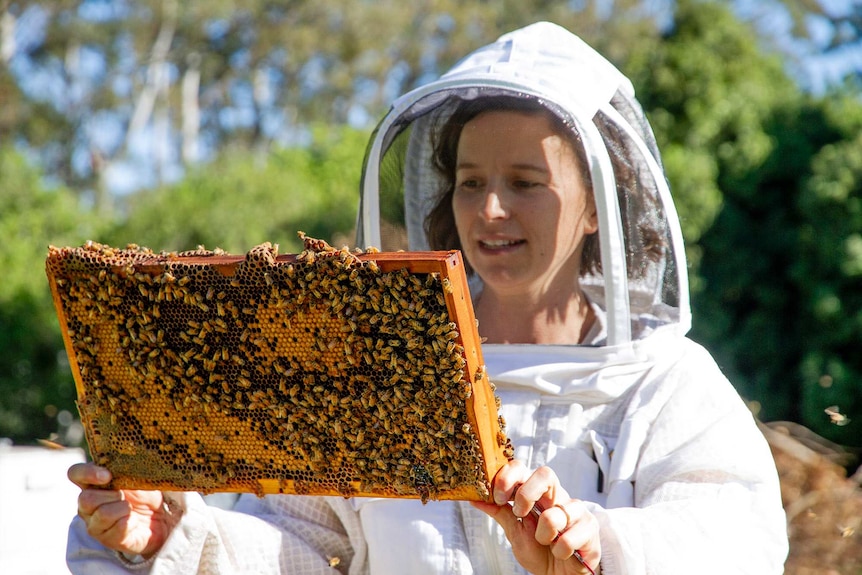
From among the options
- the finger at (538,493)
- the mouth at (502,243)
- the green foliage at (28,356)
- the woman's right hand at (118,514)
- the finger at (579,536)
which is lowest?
the green foliage at (28,356)

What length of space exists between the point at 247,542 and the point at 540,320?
94cm

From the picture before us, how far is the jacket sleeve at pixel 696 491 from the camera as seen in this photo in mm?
1866

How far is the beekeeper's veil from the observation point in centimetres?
235

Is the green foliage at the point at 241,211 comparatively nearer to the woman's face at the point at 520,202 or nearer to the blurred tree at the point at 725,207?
the blurred tree at the point at 725,207

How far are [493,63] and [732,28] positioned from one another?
922 centimetres

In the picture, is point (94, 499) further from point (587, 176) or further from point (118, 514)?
point (587, 176)

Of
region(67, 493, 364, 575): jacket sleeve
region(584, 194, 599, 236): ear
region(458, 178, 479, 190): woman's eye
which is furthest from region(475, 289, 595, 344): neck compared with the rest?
region(67, 493, 364, 575): jacket sleeve

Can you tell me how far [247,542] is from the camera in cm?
229

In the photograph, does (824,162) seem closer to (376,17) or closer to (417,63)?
(376,17)

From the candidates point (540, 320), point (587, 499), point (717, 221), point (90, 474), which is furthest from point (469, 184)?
point (717, 221)

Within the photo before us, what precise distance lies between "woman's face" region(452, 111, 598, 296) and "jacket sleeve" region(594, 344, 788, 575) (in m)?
0.43

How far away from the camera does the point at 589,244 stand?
2529 millimetres

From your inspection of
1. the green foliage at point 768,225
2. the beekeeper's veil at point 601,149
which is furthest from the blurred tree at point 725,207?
the beekeeper's veil at point 601,149

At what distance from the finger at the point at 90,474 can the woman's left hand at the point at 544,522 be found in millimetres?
821
